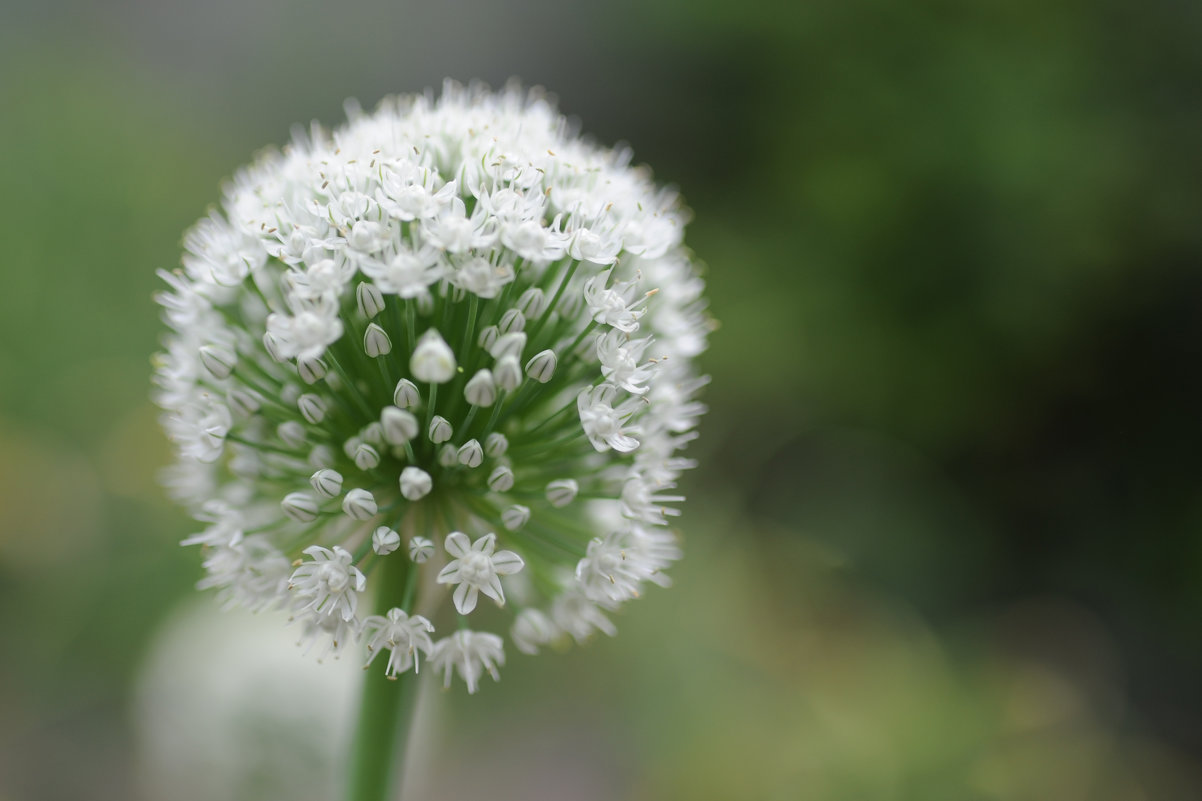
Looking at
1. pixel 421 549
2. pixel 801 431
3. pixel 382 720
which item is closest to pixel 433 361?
pixel 421 549

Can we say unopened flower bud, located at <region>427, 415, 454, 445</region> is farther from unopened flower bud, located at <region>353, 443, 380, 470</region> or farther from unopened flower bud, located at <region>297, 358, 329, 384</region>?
unopened flower bud, located at <region>297, 358, 329, 384</region>

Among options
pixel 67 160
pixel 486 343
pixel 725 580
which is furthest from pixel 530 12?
pixel 486 343

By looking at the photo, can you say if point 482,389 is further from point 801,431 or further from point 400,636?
point 801,431

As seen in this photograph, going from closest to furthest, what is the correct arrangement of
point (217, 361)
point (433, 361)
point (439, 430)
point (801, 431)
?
point (433, 361), point (439, 430), point (217, 361), point (801, 431)

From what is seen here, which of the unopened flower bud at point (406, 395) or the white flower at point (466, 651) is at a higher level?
the unopened flower bud at point (406, 395)

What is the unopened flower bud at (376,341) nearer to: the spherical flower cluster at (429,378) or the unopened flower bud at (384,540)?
the spherical flower cluster at (429,378)

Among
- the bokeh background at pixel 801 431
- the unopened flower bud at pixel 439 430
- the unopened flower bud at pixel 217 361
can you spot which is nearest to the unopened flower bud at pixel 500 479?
the unopened flower bud at pixel 439 430
